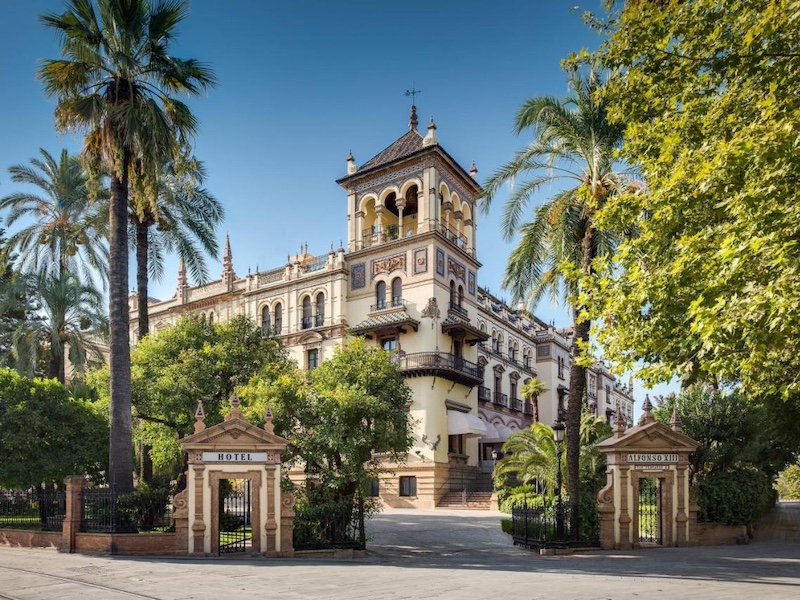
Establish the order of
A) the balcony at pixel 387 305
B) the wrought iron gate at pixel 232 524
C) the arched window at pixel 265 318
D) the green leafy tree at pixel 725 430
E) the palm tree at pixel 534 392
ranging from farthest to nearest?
the palm tree at pixel 534 392 < the arched window at pixel 265 318 < the balcony at pixel 387 305 < the green leafy tree at pixel 725 430 < the wrought iron gate at pixel 232 524

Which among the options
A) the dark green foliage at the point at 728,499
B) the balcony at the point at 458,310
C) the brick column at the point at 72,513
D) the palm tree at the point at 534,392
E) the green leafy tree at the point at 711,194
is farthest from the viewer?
the palm tree at the point at 534,392

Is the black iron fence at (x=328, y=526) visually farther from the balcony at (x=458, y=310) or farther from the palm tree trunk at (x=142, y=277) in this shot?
the balcony at (x=458, y=310)

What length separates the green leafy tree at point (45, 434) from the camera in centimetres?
2223

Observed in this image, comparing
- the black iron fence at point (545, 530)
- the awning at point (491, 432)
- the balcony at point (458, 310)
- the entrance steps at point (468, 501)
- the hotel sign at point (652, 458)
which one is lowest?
the entrance steps at point (468, 501)

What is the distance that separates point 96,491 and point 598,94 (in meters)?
15.4

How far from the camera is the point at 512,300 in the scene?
2172cm

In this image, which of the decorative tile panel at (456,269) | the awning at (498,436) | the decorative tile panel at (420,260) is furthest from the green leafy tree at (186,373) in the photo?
the awning at (498,436)

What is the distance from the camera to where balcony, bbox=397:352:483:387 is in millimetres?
39719

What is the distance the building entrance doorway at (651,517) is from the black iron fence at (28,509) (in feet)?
53.1

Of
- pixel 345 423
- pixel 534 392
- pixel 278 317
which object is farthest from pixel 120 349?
pixel 534 392

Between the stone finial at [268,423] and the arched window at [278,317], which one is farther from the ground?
the arched window at [278,317]

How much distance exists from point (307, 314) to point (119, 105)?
85.2ft

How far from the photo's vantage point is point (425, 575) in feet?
48.3

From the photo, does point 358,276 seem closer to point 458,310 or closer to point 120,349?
point 458,310
